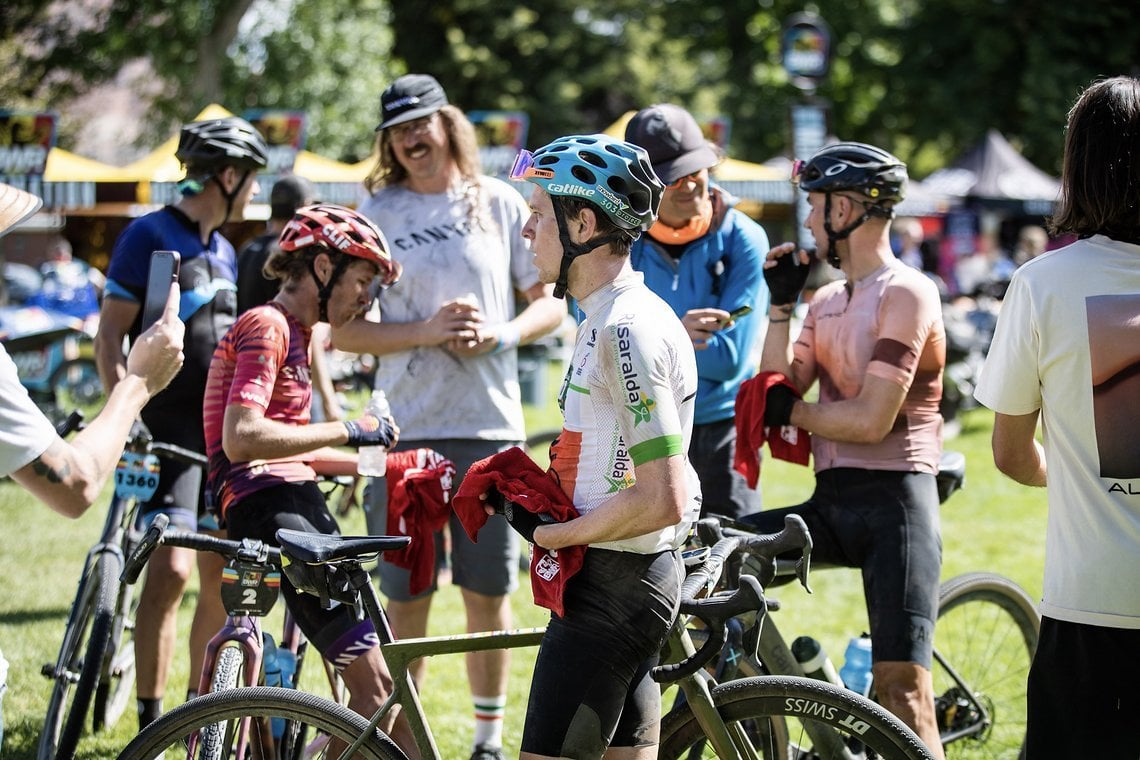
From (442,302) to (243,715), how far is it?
1.91 m

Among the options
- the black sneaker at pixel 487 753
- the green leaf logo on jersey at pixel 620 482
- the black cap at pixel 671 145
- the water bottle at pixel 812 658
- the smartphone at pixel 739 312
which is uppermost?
the black cap at pixel 671 145

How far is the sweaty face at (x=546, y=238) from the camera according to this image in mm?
2752

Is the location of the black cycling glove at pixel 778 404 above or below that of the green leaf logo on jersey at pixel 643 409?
above

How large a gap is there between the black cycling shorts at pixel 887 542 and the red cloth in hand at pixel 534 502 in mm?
1190

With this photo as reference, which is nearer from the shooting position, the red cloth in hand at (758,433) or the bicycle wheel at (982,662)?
the red cloth in hand at (758,433)

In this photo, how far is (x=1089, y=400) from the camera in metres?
2.62

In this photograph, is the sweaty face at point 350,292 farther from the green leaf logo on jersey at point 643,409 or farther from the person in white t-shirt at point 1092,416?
the person in white t-shirt at point 1092,416

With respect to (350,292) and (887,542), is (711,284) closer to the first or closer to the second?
(887,542)

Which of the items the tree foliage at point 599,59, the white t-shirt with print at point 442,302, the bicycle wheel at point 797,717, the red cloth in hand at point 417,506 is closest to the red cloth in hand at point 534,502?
the bicycle wheel at point 797,717

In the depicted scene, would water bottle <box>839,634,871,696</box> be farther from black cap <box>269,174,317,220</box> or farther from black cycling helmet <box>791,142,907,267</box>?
black cap <box>269,174,317,220</box>

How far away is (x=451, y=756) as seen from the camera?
4.59 meters

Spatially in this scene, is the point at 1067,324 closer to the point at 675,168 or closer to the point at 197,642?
the point at 675,168

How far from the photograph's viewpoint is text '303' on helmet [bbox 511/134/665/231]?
106 inches

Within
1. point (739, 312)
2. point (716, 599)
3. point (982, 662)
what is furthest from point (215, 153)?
point (982, 662)
